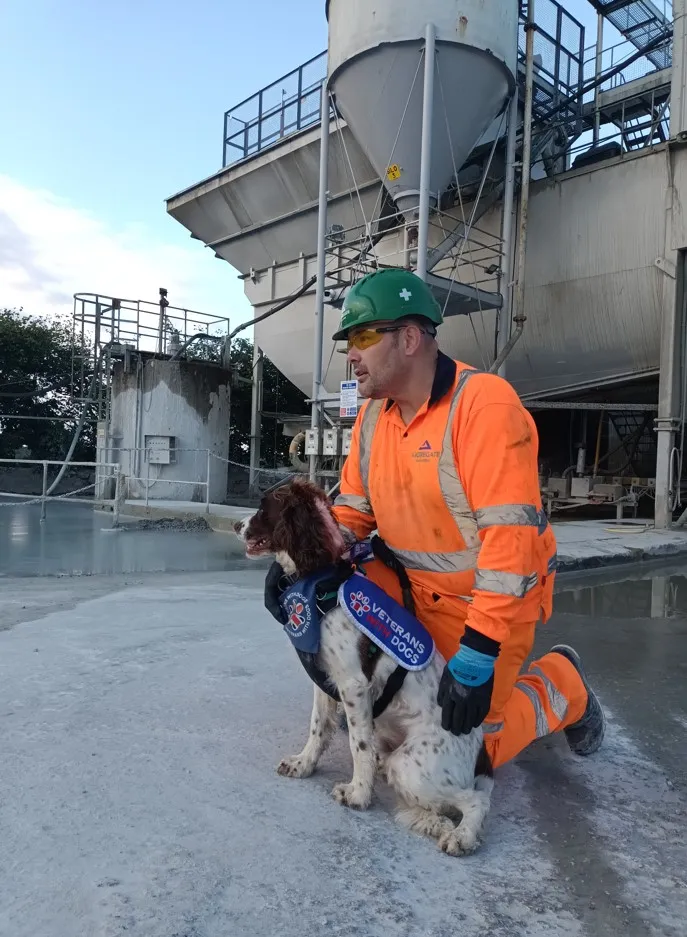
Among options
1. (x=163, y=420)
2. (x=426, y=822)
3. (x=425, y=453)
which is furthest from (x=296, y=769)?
(x=163, y=420)

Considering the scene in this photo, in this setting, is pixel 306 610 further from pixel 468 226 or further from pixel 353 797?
pixel 468 226

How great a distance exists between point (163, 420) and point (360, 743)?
42.7ft

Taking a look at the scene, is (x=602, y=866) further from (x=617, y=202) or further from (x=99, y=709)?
(x=617, y=202)

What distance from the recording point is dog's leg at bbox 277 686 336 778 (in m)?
2.21

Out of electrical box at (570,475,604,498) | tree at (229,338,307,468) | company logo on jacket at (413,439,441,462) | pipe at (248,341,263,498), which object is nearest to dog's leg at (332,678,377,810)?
company logo on jacket at (413,439,441,462)

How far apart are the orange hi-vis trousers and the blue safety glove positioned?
178 mm

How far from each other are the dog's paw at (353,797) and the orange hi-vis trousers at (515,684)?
1.32 ft

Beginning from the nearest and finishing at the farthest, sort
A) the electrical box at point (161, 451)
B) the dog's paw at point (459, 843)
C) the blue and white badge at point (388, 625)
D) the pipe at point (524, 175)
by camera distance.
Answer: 1. the dog's paw at point (459, 843)
2. the blue and white badge at point (388, 625)
3. the pipe at point (524, 175)
4. the electrical box at point (161, 451)

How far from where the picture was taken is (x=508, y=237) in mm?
11625

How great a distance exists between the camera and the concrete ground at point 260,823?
5.03 ft

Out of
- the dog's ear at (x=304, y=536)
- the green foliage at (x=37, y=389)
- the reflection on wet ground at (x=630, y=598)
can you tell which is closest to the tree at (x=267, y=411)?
the green foliage at (x=37, y=389)

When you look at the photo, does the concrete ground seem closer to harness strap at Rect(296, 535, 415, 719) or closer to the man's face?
harness strap at Rect(296, 535, 415, 719)

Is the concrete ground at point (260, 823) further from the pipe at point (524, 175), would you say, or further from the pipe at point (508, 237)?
the pipe at point (508, 237)

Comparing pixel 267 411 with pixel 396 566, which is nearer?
pixel 396 566
